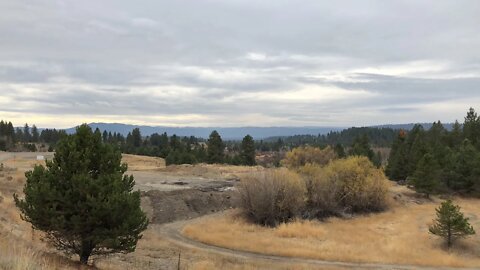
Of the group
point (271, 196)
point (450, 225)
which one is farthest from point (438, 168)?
point (271, 196)

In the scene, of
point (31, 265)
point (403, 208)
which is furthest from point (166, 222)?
point (31, 265)

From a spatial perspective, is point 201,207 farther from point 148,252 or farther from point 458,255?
point 458,255

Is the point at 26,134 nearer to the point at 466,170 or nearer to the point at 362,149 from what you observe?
the point at 362,149

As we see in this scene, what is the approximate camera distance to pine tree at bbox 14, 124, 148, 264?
48.7ft

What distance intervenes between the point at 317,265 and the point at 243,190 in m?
17.1

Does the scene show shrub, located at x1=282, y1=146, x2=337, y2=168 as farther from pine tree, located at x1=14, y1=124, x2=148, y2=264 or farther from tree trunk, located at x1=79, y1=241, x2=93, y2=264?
pine tree, located at x1=14, y1=124, x2=148, y2=264

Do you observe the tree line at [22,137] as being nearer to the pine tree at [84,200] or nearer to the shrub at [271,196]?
the shrub at [271,196]

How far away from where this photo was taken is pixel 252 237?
121 ft

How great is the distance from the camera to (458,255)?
34531mm

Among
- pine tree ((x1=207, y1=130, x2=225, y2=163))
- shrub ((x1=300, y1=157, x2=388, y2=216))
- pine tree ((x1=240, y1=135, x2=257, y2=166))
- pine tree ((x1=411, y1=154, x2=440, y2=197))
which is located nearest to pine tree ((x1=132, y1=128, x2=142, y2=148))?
pine tree ((x1=207, y1=130, x2=225, y2=163))

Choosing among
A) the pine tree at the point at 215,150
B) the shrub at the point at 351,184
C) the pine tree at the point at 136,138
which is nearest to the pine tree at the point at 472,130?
the shrub at the point at 351,184

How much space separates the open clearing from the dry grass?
0.06m

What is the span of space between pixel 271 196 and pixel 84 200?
1181 inches

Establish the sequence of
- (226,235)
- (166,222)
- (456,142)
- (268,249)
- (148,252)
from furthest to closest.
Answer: (456,142)
(166,222)
(226,235)
(268,249)
(148,252)
